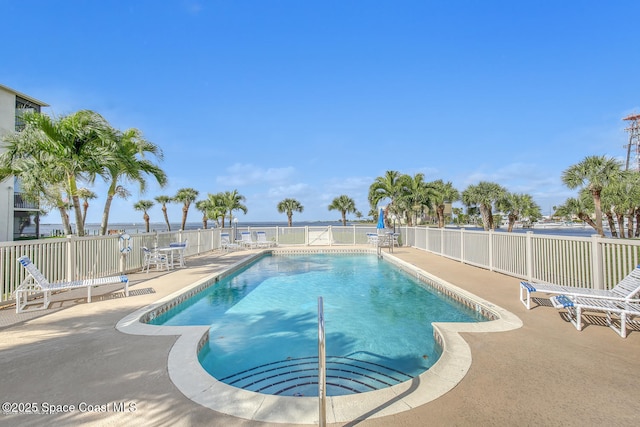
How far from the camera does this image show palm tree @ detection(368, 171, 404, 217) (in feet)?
62.0

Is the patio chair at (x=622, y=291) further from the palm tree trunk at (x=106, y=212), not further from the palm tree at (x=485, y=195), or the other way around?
the palm tree at (x=485, y=195)

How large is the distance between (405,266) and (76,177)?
31.0 feet

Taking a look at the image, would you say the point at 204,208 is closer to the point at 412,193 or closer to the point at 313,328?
the point at 412,193

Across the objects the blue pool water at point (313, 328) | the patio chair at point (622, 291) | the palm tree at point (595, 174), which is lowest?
the blue pool water at point (313, 328)

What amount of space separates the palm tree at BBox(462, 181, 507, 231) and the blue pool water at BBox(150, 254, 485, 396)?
21232 mm

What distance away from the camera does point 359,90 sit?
18.8 meters

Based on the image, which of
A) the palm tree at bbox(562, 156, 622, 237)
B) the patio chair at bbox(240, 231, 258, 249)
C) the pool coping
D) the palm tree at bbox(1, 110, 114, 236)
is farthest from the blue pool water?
the palm tree at bbox(562, 156, 622, 237)

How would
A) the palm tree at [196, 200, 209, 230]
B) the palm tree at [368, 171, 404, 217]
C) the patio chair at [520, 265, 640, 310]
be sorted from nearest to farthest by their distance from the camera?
the patio chair at [520, 265, 640, 310] < the palm tree at [368, 171, 404, 217] < the palm tree at [196, 200, 209, 230]

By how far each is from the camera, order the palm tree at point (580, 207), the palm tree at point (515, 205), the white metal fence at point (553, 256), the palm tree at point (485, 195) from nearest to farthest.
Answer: the white metal fence at point (553, 256), the palm tree at point (580, 207), the palm tree at point (485, 195), the palm tree at point (515, 205)

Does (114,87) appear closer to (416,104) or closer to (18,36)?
(18,36)

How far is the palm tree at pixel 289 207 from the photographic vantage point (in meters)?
36.8

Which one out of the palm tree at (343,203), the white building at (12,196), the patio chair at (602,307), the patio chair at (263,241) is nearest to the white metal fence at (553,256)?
the patio chair at (602,307)

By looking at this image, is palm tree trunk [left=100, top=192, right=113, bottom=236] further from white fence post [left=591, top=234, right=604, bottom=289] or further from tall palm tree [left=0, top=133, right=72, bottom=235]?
white fence post [left=591, top=234, right=604, bottom=289]

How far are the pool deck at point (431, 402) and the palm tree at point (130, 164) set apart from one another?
14.2 ft
